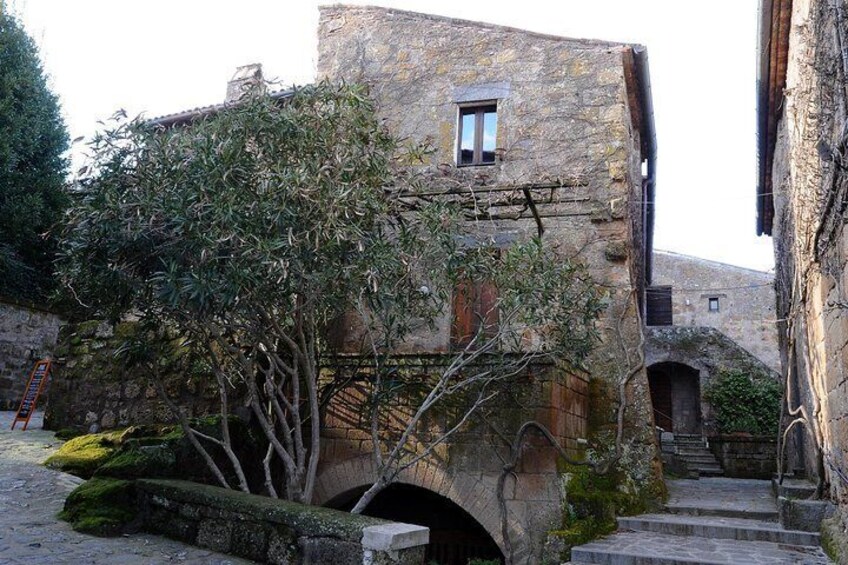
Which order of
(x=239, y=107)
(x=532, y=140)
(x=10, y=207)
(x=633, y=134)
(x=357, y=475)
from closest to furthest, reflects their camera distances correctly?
(x=239, y=107) < (x=357, y=475) < (x=532, y=140) < (x=633, y=134) < (x=10, y=207)

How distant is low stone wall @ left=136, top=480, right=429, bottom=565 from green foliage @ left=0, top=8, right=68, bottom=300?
35.3 feet

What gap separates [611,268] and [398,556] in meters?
5.67

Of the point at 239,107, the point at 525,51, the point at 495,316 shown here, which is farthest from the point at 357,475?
the point at 525,51

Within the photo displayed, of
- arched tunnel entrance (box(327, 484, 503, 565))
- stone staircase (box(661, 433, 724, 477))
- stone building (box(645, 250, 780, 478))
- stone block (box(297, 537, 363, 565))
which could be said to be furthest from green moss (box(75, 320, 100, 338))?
stone building (box(645, 250, 780, 478))

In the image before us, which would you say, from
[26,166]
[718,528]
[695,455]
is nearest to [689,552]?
[718,528]

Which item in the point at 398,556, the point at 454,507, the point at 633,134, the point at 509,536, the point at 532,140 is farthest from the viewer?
the point at 633,134

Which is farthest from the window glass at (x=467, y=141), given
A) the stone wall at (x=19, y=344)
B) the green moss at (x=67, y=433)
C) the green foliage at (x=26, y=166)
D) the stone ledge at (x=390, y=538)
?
the green foliage at (x=26, y=166)

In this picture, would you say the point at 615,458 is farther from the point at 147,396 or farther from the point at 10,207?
the point at 10,207

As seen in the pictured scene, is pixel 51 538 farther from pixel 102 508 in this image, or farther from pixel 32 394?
pixel 32 394

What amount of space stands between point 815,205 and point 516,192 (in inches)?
147

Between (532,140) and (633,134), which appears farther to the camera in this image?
→ (633,134)

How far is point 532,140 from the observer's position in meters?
9.73

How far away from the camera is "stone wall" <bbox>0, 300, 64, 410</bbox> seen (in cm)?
1185

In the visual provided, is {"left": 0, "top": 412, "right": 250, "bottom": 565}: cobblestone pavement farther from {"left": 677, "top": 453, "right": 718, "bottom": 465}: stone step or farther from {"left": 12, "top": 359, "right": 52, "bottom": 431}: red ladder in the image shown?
{"left": 677, "top": 453, "right": 718, "bottom": 465}: stone step
